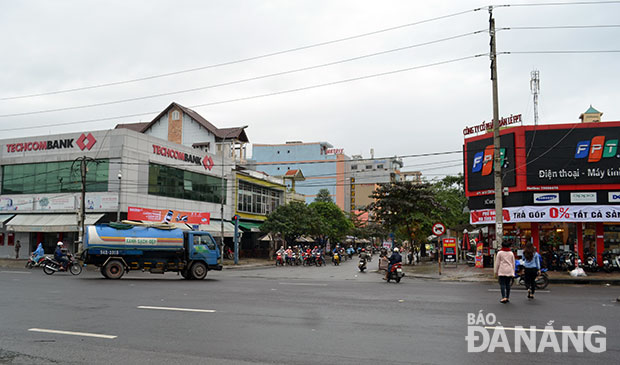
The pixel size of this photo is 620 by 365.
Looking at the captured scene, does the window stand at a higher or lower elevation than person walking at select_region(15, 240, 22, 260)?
higher

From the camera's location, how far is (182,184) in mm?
43875

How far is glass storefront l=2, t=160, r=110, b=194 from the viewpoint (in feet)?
123

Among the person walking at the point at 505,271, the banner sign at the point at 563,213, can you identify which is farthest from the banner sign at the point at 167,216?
the person walking at the point at 505,271

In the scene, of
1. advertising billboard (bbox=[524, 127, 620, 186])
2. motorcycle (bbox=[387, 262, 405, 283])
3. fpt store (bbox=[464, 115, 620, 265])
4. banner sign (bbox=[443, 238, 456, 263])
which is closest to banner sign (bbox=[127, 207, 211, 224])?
banner sign (bbox=[443, 238, 456, 263])

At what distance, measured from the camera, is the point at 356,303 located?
12508 millimetres

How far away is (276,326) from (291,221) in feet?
134

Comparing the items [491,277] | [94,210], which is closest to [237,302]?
[491,277]

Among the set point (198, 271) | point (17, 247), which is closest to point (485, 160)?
point (198, 271)

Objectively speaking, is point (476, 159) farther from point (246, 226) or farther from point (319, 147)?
point (319, 147)

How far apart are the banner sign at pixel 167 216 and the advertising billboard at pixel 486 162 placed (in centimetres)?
2369

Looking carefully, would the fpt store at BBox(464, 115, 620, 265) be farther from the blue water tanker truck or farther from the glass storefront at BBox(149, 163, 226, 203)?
the glass storefront at BBox(149, 163, 226, 203)

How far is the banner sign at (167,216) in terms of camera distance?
122 ft

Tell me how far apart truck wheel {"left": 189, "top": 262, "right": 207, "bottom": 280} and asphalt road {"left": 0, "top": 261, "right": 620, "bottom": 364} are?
7.85 meters

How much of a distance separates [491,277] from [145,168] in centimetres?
2737
